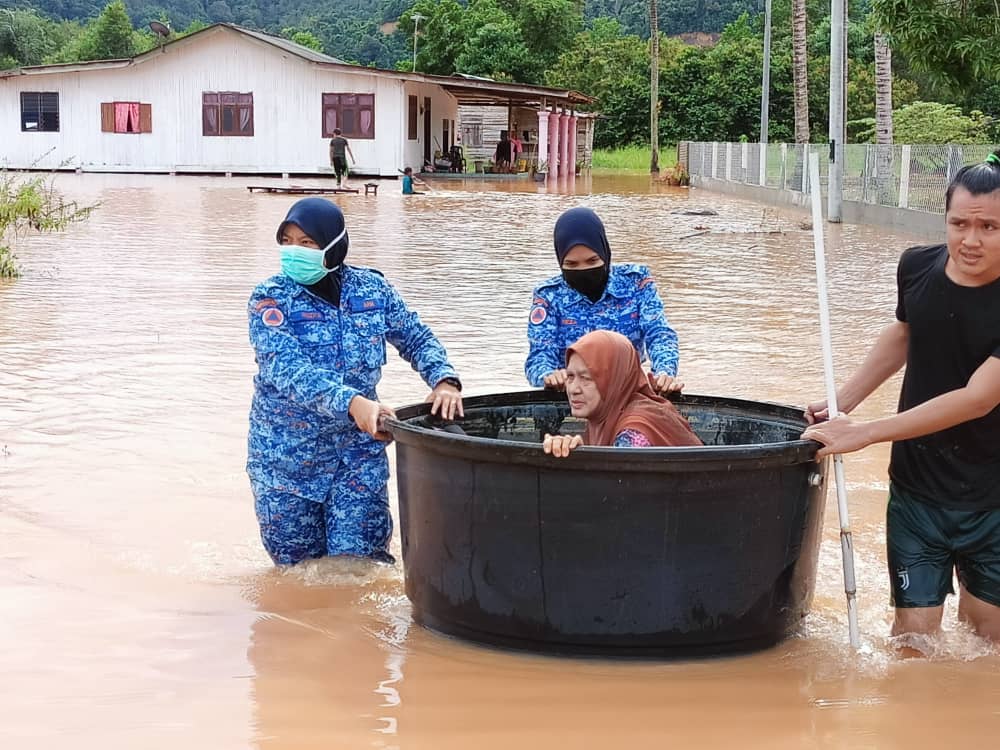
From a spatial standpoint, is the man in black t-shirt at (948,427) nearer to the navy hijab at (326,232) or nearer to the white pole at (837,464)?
the white pole at (837,464)

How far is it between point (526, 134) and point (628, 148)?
190 inches

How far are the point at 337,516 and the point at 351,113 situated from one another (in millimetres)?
34841

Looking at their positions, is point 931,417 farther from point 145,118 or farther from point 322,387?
point 145,118

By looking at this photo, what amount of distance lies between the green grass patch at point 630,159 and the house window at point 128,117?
18.2 m

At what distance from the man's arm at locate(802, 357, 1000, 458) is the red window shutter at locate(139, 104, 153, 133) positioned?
38.4 metres

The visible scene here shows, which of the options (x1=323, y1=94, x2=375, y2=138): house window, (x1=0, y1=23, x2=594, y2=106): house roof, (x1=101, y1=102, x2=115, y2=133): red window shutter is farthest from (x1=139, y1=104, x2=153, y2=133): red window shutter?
(x1=323, y1=94, x2=375, y2=138): house window

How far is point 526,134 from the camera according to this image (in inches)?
2029

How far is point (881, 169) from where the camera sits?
2217 centimetres

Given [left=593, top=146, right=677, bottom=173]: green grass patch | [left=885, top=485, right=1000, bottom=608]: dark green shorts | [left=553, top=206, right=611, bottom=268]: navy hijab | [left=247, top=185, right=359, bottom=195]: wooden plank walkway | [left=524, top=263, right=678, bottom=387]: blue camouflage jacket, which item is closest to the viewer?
[left=885, top=485, right=1000, bottom=608]: dark green shorts

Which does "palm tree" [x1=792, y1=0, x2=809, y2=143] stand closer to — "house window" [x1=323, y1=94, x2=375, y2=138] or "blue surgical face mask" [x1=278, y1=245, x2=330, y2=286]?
"house window" [x1=323, y1=94, x2=375, y2=138]

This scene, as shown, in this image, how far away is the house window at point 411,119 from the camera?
38.6 metres

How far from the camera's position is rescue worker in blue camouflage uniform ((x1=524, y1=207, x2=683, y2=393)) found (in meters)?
4.46

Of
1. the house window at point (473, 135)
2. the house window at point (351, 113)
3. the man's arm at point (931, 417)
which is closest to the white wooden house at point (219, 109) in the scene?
the house window at point (351, 113)

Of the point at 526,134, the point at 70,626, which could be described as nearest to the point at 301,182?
the point at 526,134
